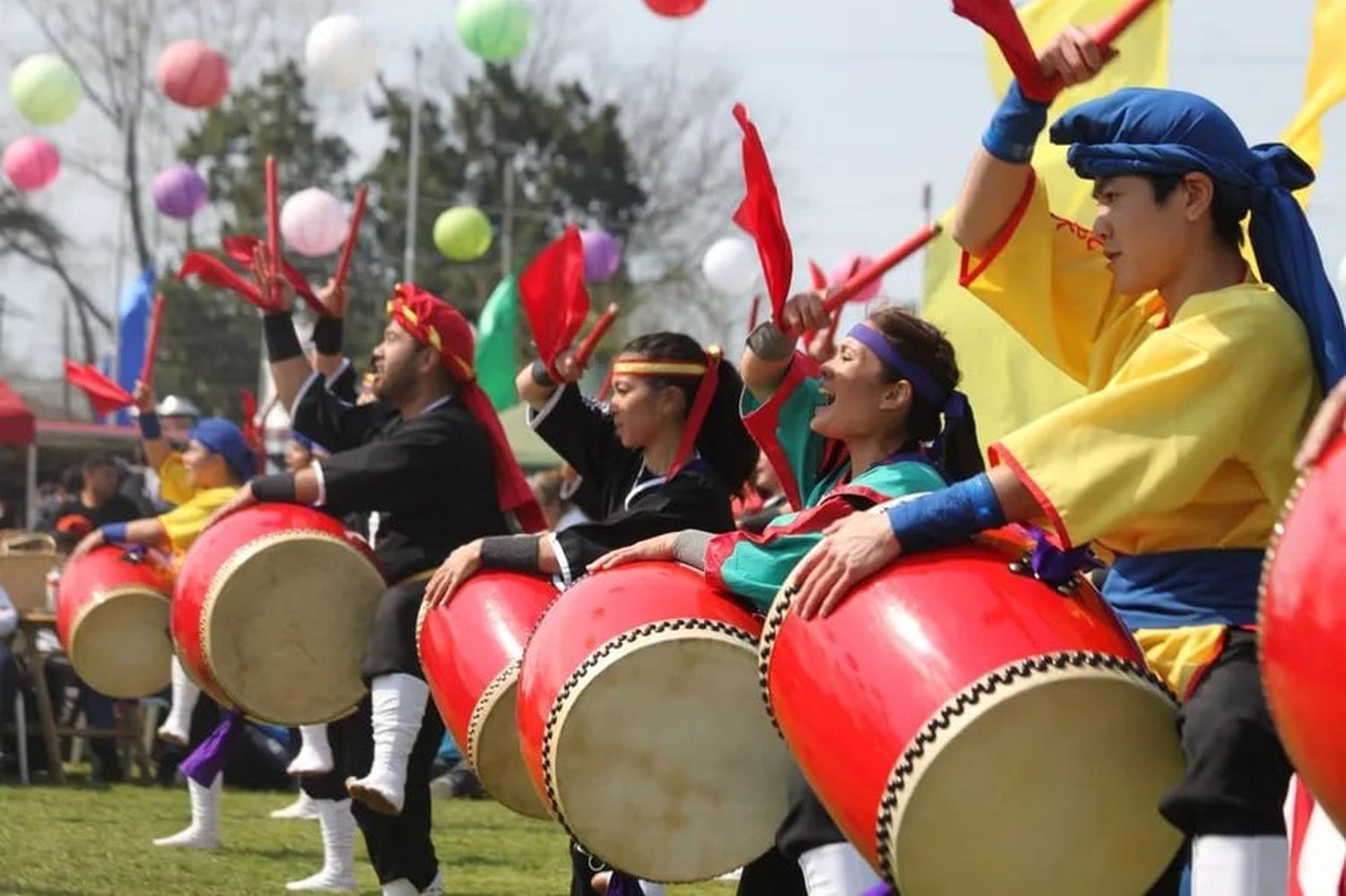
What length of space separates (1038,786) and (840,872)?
0.65m

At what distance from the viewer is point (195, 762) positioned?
25.9 feet

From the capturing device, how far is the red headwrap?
248 inches

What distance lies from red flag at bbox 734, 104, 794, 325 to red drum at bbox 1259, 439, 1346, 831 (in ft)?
4.91

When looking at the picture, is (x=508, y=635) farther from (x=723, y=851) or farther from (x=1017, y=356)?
(x=1017, y=356)

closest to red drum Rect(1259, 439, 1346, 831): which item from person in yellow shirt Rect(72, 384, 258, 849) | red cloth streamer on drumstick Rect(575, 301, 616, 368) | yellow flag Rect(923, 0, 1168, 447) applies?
red cloth streamer on drumstick Rect(575, 301, 616, 368)

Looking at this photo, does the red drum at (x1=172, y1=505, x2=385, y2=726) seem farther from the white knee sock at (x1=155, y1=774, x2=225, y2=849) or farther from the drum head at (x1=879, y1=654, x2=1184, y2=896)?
the drum head at (x1=879, y1=654, x2=1184, y2=896)

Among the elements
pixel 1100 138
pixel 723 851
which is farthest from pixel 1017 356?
pixel 1100 138

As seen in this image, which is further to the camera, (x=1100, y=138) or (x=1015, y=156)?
(x=1015, y=156)

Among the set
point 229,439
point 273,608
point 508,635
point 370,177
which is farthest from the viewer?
point 370,177

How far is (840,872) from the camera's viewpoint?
146 inches

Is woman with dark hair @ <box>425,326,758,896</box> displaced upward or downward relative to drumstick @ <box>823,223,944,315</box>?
downward

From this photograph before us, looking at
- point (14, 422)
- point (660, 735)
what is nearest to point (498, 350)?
point (14, 422)

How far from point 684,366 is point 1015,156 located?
1682 millimetres

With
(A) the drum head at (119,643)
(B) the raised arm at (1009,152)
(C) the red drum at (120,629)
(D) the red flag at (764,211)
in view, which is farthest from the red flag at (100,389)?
(B) the raised arm at (1009,152)
